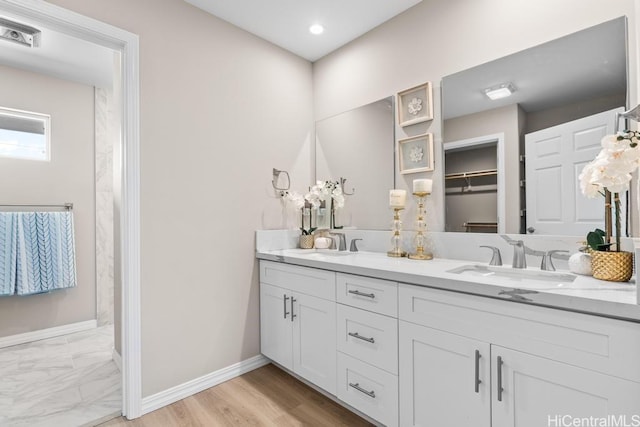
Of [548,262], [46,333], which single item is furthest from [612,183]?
[46,333]

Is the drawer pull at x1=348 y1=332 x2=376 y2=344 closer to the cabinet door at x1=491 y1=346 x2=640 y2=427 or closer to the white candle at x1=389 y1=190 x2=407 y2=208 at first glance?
the cabinet door at x1=491 y1=346 x2=640 y2=427

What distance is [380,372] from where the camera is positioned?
1.59m

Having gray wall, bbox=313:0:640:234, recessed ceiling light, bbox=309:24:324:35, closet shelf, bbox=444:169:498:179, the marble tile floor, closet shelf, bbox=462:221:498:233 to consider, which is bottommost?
the marble tile floor

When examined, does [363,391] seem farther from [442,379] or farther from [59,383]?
[59,383]

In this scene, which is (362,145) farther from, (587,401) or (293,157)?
(587,401)

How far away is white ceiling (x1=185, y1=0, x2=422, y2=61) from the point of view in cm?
214

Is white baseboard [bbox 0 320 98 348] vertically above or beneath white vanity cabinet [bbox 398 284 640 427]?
beneath

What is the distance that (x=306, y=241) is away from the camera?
2.62m

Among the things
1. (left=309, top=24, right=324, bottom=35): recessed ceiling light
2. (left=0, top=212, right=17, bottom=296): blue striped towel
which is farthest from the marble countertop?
(left=0, top=212, right=17, bottom=296): blue striped towel

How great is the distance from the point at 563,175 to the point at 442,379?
45.4 inches

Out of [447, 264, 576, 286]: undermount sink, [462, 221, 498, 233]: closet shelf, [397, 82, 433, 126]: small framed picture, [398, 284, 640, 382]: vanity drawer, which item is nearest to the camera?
[398, 284, 640, 382]: vanity drawer

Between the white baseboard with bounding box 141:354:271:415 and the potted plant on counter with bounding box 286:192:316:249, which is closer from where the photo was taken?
the white baseboard with bounding box 141:354:271:415

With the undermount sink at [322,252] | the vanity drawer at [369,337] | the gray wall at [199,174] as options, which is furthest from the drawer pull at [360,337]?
the gray wall at [199,174]

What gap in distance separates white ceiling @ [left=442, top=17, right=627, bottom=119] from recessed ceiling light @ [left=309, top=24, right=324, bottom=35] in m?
1.09
